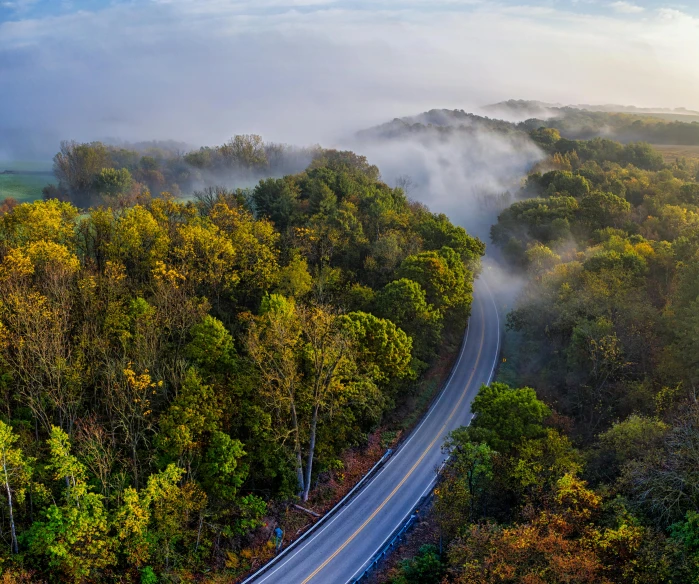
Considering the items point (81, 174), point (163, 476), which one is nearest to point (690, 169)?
point (163, 476)

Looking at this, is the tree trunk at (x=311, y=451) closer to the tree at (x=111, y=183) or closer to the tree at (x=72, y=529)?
the tree at (x=72, y=529)

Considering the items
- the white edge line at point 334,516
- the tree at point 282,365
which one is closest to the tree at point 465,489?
the white edge line at point 334,516

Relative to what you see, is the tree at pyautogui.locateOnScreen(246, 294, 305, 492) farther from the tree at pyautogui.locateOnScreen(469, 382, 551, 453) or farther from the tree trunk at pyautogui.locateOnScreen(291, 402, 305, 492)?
the tree at pyautogui.locateOnScreen(469, 382, 551, 453)

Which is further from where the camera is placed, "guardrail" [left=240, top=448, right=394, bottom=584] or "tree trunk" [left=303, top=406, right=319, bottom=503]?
"tree trunk" [left=303, top=406, right=319, bottom=503]

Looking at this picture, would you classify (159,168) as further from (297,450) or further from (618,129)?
(618,129)

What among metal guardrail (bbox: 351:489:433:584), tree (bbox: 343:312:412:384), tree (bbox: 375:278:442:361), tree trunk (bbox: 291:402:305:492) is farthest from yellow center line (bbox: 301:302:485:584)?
tree (bbox: 343:312:412:384)
